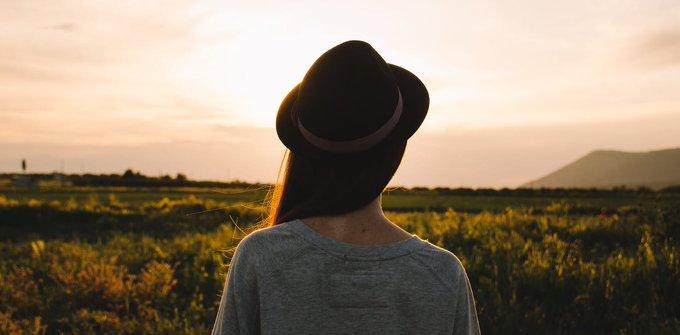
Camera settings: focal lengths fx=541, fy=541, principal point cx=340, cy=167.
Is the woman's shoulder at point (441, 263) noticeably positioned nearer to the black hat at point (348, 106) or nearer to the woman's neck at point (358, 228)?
the woman's neck at point (358, 228)

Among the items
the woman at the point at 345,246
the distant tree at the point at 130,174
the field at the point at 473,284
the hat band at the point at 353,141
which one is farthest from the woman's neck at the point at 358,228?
the distant tree at the point at 130,174

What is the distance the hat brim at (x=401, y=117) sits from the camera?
1706 mm

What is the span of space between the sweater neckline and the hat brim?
0.25 m

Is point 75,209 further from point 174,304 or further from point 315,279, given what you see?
point 315,279

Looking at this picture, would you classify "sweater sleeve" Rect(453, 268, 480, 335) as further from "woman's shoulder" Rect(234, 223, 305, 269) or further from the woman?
"woman's shoulder" Rect(234, 223, 305, 269)

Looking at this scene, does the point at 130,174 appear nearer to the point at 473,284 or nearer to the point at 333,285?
the point at 473,284

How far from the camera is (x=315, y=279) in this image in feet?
5.26

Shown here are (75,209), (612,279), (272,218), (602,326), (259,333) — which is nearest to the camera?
(259,333)

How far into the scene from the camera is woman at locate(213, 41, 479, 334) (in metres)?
1.61

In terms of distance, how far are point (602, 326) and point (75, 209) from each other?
16566 millimetres

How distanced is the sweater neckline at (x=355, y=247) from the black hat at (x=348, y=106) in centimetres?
25

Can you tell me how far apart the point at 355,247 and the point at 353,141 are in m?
0.32

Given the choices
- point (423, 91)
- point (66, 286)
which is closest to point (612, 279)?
point (423, 91)

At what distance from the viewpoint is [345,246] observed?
1.60 m
